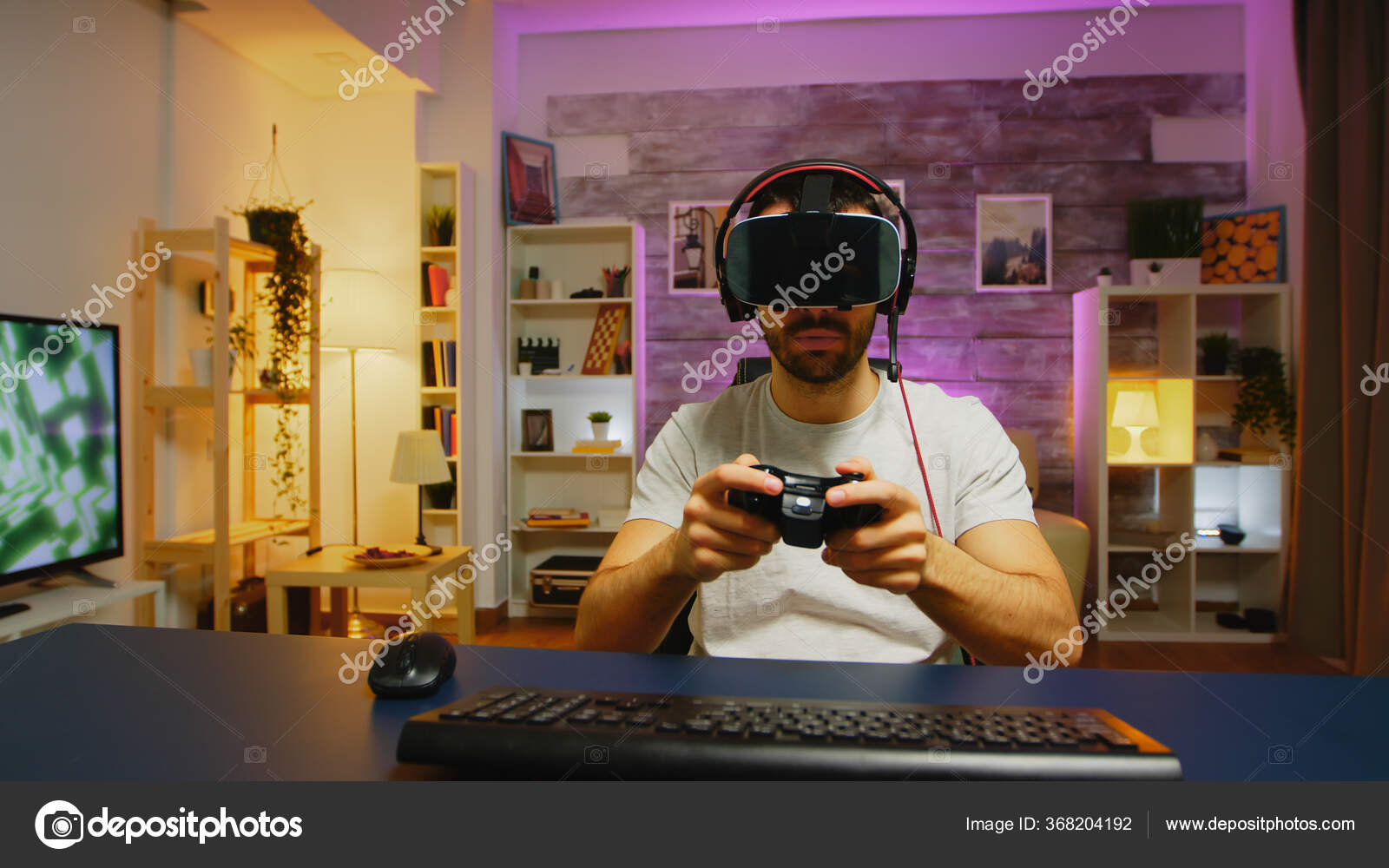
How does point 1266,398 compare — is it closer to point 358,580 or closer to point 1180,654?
point 1180,654

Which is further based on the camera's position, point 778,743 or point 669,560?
point 669,560

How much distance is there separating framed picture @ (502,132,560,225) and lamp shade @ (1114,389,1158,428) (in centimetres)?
305

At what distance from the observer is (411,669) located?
0.81 m

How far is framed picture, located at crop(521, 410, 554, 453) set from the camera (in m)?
3.95

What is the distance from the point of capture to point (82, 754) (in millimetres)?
642

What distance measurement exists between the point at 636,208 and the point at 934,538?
3.53m

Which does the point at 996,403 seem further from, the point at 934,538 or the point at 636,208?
the point at 934,538

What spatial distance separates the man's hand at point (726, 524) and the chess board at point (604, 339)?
313cm

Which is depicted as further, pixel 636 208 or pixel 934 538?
pixel 636 208

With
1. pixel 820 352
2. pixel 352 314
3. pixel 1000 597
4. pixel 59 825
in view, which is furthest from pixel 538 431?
pixel 59 825

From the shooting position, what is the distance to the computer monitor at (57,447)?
212cm

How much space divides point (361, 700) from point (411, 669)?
6 centimetres

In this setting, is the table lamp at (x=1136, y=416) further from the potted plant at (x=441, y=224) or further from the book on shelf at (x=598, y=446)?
the potted plant at (x=441, y=224)

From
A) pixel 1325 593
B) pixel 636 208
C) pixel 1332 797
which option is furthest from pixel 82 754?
pixel 1325 593
